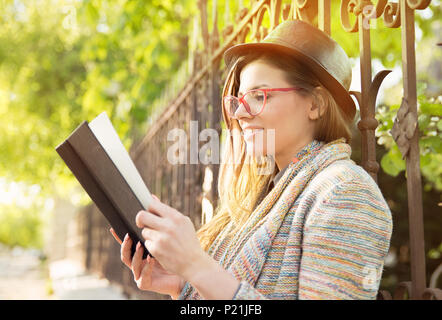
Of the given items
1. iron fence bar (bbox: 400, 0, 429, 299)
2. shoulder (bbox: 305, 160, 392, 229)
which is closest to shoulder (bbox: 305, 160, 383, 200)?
shoulder (bbox: 305, 160, 392, 229)

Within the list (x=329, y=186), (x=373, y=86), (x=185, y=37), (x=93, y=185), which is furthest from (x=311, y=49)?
(x=185, y=37)

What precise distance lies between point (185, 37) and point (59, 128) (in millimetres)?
9202

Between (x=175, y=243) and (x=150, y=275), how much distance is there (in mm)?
658

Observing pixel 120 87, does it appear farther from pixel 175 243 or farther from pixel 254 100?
pixel 175 243

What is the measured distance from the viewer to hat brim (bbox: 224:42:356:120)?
5.33 ft

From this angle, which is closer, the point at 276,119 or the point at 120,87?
the point at 276,119

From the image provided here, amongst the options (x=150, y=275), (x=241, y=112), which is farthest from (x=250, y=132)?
(x=150, y=275)

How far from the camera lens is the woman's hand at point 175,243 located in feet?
4.09

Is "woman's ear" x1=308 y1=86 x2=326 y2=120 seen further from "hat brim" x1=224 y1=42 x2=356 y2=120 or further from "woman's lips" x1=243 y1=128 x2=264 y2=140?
"woman's lips" x1=243 y1=128 x2=264 y2=140

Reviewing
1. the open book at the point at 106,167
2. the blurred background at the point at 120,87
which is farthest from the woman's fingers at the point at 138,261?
the blurred background at the point at 120,87

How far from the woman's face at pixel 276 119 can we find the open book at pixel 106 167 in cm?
46

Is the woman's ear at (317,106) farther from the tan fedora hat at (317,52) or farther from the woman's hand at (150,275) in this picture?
the woman's hand at (150,275)

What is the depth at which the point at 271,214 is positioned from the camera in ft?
4.94

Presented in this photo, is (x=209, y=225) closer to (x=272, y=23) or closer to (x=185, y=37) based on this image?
(x=272, y=23)
